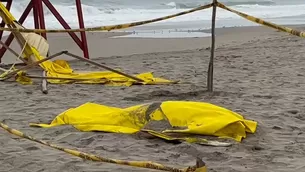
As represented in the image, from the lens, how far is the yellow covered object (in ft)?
13.7

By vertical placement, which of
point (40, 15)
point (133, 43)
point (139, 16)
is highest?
point (40, 15)

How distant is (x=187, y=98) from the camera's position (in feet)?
20.0

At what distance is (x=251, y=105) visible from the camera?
221 inches

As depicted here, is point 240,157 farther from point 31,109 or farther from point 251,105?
point 31,109

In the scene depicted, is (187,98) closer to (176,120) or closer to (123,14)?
(176,120)

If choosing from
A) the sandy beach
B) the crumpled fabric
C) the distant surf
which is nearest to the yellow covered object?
the sandy beach

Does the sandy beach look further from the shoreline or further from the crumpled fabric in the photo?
the shoreline

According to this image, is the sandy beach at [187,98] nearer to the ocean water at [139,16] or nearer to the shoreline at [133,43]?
the shoreline at [133,43]

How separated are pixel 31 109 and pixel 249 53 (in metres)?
6.23

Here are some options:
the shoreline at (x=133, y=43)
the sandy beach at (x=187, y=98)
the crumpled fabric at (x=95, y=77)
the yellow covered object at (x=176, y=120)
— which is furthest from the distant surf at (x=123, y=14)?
the yellow covered object at (x=176, y=120)

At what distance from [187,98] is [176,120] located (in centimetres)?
180

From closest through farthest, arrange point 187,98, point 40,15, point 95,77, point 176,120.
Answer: point 176,120 < point 187,98 < point 95,77 < point 40,15

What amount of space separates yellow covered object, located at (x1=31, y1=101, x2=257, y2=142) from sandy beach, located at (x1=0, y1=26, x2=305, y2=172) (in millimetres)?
114

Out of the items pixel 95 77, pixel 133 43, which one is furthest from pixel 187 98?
pixel 133 43
